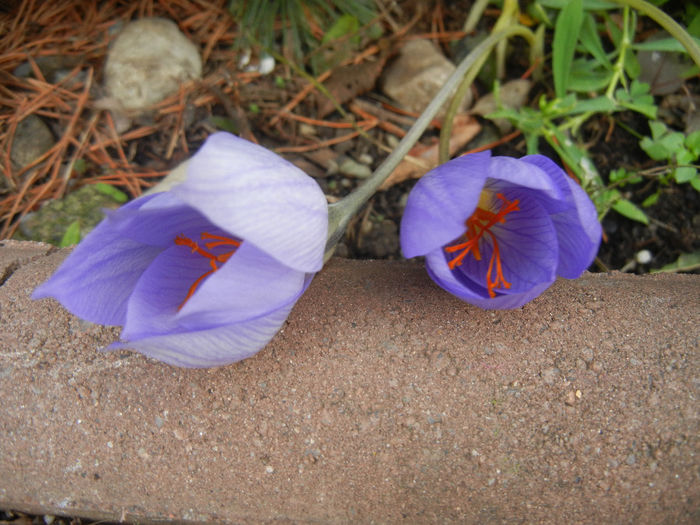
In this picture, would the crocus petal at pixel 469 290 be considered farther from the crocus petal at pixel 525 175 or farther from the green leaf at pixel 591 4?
the green leaf at pixel 591 4

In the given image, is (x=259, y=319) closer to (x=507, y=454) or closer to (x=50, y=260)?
(x=507, y=454)

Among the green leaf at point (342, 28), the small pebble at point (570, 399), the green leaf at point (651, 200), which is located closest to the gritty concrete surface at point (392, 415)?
the small pebble at point (570, 399)

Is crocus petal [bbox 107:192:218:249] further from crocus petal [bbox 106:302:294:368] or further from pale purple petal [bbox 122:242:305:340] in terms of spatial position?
crocus petal [bbox 106:302:294:368]

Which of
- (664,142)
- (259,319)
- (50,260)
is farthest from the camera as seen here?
(664,142)

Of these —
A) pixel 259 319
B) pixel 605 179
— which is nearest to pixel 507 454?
pixel 259 319

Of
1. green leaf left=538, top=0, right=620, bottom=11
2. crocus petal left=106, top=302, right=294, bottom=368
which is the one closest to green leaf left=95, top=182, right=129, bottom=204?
crocus petal left=106, top=302, right=294, bottom=368

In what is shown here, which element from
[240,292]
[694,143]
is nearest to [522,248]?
[240,292]
